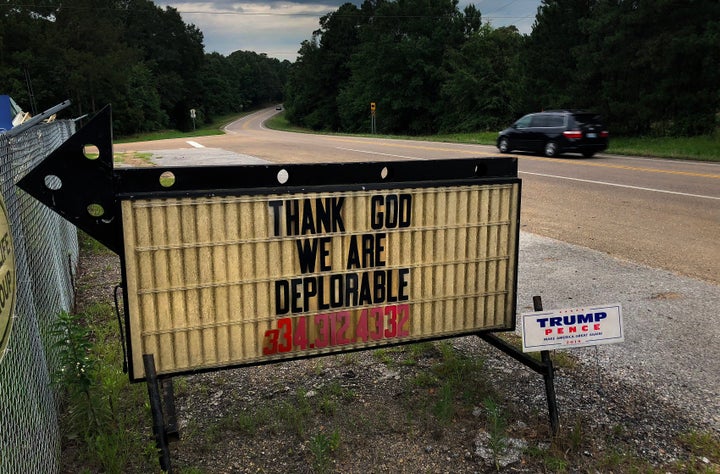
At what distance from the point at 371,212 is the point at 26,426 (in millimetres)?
1756

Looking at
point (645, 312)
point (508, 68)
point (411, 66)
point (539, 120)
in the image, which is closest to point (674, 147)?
point (539, 120)

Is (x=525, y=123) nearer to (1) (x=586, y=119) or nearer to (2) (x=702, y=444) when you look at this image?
(1) (x=586, y=119)

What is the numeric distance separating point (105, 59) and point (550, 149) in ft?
172

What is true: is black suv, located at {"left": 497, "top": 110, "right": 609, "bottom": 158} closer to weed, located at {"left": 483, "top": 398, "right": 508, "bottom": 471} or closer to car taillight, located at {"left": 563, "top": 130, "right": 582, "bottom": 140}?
car taillight, located at {"left": 563, "top": 130, "right": 582, "bottom": 140}

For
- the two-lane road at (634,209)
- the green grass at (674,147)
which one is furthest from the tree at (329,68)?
the two-lane road at (634,209)

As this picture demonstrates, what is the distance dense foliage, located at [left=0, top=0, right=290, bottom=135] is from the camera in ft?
180

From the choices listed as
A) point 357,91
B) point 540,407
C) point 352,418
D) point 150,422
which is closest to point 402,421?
point 352,418

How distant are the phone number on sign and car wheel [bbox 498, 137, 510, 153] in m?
19.3

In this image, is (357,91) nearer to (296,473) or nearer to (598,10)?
(598,10)

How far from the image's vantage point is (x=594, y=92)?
31.4 metres

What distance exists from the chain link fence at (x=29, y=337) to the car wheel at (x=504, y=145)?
18.8 m

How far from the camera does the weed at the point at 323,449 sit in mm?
2807

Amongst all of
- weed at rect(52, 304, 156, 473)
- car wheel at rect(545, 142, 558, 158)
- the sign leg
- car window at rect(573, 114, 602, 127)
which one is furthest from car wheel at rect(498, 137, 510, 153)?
the sign leg

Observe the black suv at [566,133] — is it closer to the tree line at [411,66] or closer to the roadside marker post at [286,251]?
the tree line at [411,66]
